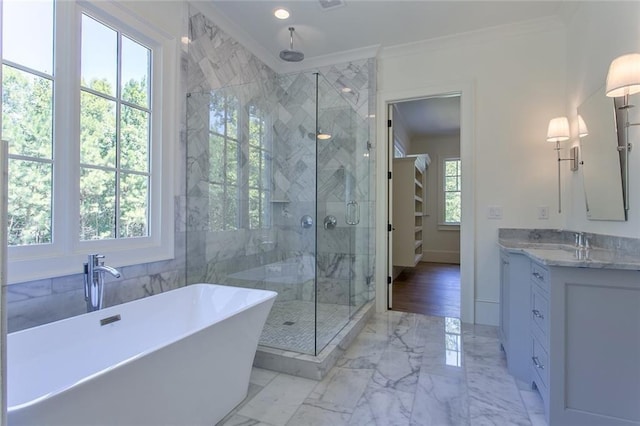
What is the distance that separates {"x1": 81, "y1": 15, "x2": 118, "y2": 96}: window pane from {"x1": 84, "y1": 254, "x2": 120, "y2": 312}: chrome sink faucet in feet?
3.55

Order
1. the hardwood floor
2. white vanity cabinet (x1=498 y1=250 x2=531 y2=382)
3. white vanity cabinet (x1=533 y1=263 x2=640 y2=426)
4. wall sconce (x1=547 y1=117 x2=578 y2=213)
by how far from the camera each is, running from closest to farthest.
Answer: white vanity cabinet (x1=533 y1=263 x2=640 y2=426) → white vanity cabinet (x1=498 y1=250 x2=531 y2=382) → wall sconce (x1=547 y1=117 x2=578 y2=213) → the hardwood floor

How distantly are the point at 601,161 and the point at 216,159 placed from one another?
2949mm

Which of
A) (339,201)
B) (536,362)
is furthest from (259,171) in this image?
(536,362)

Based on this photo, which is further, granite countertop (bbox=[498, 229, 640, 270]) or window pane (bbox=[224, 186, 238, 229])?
window pane (bbox=[224, 186, 238, 229])

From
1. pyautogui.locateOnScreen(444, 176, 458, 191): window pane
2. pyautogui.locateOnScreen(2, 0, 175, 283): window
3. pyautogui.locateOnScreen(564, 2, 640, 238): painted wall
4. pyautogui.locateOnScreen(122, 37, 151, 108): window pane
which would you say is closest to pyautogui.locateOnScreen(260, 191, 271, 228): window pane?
pyautogui.locateOnScreen(2, 0, 175, 283): window

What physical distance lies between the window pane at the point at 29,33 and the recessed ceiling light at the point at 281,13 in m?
1.65

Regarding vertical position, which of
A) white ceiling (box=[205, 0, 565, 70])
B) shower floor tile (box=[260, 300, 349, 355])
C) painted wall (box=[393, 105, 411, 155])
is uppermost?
white ceiling (box=[205, 0, 565, 70])

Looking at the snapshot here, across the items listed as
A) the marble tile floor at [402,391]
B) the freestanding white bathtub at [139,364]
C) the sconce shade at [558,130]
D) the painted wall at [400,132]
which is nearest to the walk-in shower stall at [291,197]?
the marble tile floor at [402,391]

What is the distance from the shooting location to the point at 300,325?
293 cm

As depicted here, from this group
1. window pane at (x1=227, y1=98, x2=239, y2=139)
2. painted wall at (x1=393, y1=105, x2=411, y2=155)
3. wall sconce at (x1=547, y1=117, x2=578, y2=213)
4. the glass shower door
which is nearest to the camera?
wall sconce at (x1=547, y1=117, x2=578, y2=213)

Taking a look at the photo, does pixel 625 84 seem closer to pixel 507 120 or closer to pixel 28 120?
pixel 507 120

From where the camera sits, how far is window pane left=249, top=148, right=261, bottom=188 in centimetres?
346

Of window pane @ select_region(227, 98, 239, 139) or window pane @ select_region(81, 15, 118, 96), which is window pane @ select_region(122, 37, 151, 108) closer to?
window pane @ select_region(81, 15, 118, 96)

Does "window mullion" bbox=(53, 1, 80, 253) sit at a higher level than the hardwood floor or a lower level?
higher
